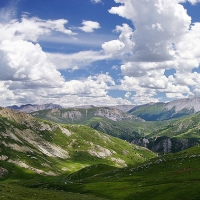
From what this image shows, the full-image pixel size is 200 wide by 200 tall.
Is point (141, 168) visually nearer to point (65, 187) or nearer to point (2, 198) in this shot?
point (65, 187)

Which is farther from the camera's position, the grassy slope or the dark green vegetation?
the grassy slope

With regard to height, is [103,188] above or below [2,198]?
below

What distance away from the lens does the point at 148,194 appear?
87.9m

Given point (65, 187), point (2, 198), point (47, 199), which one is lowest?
point (65, 187)

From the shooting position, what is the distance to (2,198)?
52.4m

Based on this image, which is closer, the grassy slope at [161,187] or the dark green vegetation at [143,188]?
the dark green vegetation at [143,188]

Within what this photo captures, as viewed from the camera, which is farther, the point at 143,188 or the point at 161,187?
the point at 143,188

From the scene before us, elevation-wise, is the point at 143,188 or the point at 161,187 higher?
the point at 161,187

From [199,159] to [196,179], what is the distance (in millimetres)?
42055

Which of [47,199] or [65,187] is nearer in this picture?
[47,199]

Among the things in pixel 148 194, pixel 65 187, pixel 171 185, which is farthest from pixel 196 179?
pixel 65 187

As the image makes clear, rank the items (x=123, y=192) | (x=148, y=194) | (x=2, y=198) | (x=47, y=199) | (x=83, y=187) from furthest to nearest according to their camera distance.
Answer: (x=83, y=187) < (x=123, y=192) < (x=148, y=194) < (x=47, y=199) < (x=2, y=198)

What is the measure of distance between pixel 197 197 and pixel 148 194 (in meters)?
16.6

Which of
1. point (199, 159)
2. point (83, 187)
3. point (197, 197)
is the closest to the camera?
point (197, 197)
